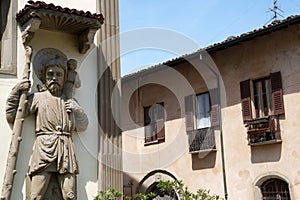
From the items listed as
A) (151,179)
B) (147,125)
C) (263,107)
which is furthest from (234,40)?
(151,179)

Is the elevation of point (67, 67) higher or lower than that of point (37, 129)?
higher

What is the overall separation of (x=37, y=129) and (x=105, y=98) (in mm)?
1292

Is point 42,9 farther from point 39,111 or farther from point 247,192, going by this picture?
point 247,192

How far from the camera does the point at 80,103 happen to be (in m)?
7.16

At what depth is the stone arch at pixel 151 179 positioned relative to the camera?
18.2 m

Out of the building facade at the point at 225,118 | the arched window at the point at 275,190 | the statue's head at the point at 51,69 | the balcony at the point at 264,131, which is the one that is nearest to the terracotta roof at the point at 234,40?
the building facade at the point at 225,118

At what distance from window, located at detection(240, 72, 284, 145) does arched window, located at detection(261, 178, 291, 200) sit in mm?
1283

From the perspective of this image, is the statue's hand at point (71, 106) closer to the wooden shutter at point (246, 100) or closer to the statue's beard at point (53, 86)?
the statue's beard at point (53, 86)

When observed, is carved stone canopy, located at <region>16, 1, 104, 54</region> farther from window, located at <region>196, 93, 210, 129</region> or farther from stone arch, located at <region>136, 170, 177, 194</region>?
stone arch, located at <region>136, 170, 177, 194</region>

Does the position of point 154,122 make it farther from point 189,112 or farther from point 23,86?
point 23,86

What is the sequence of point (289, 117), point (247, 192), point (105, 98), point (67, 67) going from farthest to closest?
point (247, 192) → point (289, 117) → point (105, 98) → point (67, 67)

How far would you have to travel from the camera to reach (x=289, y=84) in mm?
14055

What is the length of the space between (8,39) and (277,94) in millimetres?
9424

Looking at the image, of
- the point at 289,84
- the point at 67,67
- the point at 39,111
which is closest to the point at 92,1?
the point at 67,67
